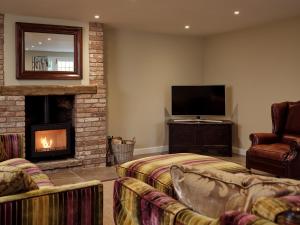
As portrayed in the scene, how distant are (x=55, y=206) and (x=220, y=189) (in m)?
0.97

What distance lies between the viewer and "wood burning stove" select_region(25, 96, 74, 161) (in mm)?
5168

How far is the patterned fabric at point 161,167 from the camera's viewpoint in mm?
2436

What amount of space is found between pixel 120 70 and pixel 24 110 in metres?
1.98

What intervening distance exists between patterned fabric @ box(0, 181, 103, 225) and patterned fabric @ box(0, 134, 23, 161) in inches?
81.6

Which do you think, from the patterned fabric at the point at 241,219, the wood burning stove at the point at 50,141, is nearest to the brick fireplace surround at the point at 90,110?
the wood burning stove at the point at 50,141

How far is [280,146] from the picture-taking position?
182 inches

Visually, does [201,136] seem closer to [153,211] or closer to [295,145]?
[295,145]

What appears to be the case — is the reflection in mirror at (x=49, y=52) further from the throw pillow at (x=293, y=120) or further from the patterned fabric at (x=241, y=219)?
the patterned fabric at (x=241, y=219)

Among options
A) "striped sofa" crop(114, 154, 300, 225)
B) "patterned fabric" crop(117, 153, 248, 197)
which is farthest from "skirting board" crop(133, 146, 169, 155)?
"striped sofa" crop(114, 154, 300, 225)

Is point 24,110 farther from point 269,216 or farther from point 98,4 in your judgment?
point 269,216

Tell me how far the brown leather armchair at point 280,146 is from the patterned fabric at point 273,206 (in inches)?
129

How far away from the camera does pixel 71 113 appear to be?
5.62m

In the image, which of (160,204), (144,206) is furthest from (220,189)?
(144,206)

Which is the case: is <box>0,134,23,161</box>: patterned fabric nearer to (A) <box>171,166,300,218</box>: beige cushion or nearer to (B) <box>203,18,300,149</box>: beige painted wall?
(A) <box>171,166,300,218</box>: beige cushion
